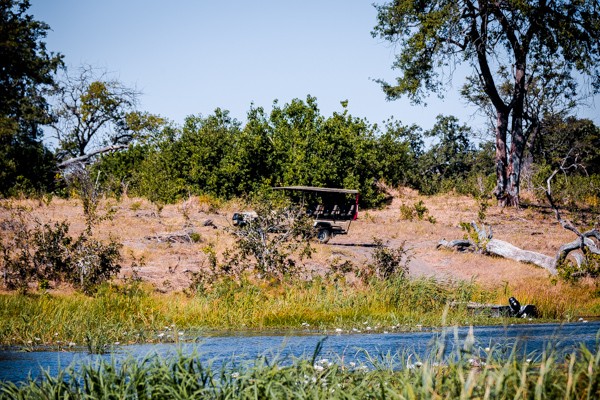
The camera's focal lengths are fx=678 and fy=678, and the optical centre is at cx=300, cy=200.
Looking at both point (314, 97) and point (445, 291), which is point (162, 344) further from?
point (314, 97)

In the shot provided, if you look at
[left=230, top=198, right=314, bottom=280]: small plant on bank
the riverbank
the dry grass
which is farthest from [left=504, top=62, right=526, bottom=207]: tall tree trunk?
the riverbank

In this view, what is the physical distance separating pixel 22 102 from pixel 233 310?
1478 inches

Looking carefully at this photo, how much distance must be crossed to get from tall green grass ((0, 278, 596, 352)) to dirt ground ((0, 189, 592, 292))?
2.47m

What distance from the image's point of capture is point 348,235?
29594 millimetres

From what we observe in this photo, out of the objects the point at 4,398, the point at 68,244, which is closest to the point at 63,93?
the point at 68,244

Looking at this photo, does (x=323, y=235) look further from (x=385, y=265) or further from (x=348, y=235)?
(x=385, y=265)

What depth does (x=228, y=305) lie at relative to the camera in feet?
51.0

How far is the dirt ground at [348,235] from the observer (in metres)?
21.5

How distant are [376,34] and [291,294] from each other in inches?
927

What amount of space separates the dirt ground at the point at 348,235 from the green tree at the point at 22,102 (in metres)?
9.66

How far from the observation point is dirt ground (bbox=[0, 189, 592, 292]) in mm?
21484

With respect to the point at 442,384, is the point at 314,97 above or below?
above

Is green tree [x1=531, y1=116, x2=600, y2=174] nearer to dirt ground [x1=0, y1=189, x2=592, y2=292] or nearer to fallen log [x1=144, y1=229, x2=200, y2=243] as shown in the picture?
Result: dirt ground [x1=0, y1=189, x2=592, y2=292]

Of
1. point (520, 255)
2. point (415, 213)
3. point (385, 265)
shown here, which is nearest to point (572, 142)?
point (415, 213)
